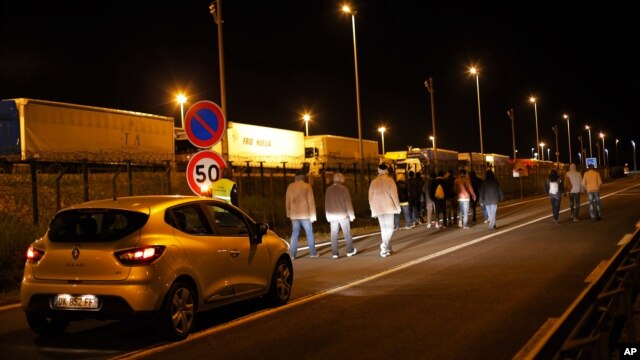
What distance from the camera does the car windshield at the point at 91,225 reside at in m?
7.32

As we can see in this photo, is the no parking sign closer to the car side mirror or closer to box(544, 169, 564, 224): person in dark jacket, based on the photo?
the car side mirror

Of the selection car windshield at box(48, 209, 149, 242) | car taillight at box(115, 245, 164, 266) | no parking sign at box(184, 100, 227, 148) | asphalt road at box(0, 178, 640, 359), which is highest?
no parking sign at box(184, 100, 227, 148)

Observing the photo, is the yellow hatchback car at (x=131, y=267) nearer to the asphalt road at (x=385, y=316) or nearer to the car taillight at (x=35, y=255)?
the car taillight at (x=35, y=255)

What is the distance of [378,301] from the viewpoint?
9328mm

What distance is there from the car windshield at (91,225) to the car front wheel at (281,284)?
2.29 metres

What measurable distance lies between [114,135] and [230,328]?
2695 centimetres

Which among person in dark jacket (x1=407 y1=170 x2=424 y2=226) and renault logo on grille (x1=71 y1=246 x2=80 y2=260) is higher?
person in dark jacket (x1=407 y1=170 x2=424 y2=226)

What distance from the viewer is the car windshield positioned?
7.32 meters

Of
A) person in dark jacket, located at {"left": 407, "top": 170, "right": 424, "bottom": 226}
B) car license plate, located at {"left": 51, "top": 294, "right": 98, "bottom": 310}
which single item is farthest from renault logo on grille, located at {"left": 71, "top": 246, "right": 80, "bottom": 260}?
person in dark jacket, located at {"left": 407, "top": 170, "right": 424, "bottom": 226}

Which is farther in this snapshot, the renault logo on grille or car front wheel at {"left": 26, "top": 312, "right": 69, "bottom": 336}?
car front wheel at {"left": 26, "top": 312, "right": 69, "bottom": 336}

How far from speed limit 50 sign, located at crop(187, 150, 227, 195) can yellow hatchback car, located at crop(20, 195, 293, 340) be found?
4270mm

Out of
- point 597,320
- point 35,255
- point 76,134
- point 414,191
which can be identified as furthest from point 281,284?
point 76,134

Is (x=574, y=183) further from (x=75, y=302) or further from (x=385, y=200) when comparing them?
(x=75, y=302)

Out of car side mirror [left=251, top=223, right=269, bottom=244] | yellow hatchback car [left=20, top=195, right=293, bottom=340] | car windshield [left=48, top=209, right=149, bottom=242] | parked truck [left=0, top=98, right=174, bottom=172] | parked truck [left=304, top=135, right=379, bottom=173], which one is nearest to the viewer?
yellow hatchback car [left=20, top=195, right=293, bottom=340]
